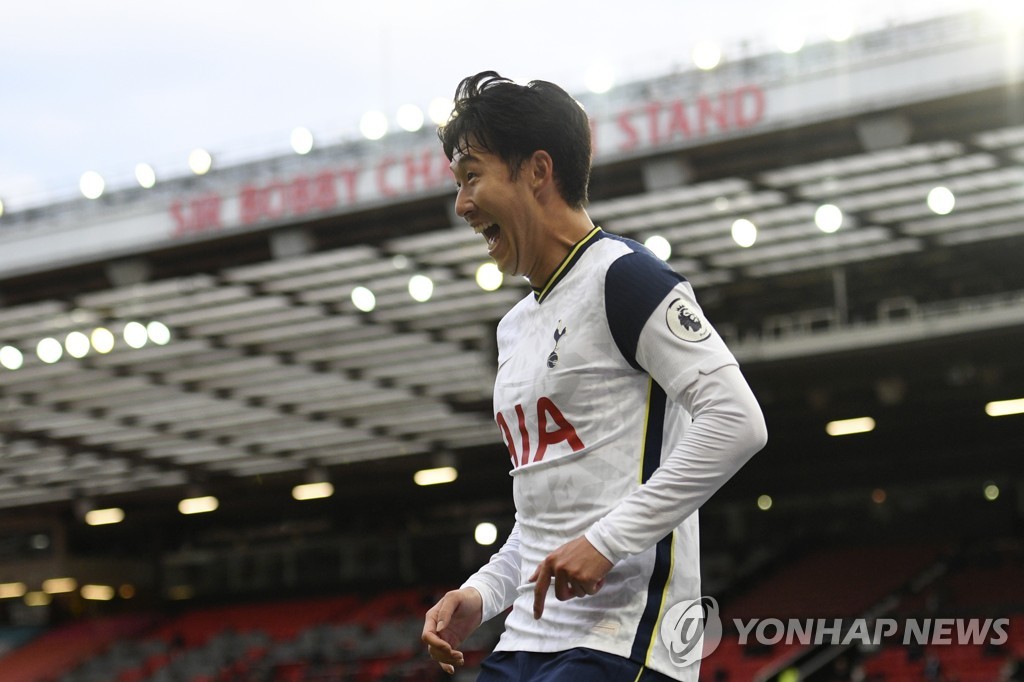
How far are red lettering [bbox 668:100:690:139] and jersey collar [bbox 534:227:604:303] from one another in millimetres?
15186

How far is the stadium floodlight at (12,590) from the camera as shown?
140 ft

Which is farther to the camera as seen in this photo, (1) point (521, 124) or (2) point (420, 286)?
(2) point (420, 286)

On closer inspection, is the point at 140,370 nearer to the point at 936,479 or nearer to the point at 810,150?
the point at 810,150

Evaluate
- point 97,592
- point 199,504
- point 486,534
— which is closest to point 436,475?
point 486,534

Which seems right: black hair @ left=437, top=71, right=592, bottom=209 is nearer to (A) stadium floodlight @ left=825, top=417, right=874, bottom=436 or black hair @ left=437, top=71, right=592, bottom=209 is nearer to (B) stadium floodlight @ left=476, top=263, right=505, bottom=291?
(B) stadium floodlight @ left=476, top=263, right=505, bottom=291

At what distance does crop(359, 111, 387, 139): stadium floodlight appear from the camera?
20.0 m

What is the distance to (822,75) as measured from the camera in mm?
17094

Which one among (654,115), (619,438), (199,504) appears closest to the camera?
(619,438)

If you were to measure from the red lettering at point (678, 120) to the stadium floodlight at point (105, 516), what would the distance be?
26.9 meters

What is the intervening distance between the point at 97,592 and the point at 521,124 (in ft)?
140

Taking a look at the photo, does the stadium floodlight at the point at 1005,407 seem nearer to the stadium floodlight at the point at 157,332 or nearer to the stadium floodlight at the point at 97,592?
the stadium floodlight at the point at 157,332

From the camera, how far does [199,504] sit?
39.8 m

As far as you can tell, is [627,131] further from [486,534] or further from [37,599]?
[37,599]

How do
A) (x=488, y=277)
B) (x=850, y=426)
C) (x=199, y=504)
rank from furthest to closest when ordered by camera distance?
(x=199, y=504), (x=850, y=426), (x=488, y=277)
